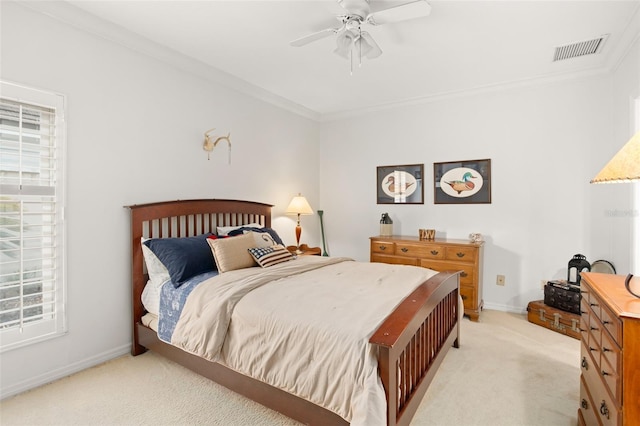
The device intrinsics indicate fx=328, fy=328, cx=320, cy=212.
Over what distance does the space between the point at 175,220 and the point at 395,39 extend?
2.65 metres

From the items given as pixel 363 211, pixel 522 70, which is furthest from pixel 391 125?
pixel 522 70

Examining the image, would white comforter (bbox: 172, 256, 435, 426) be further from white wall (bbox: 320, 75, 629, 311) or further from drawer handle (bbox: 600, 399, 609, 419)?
white wall (bbox: 320, 75, 629, 311)

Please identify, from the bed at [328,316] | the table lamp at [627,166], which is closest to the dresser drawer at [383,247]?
the bed at [328,316]

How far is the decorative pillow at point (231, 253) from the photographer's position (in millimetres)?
2789

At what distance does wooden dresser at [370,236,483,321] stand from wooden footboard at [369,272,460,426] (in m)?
0.97

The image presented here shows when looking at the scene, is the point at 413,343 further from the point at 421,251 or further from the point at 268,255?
the point at 421,251

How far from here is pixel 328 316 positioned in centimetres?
180

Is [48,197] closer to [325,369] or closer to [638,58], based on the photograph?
[325,369]

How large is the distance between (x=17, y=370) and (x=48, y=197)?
3.96ft

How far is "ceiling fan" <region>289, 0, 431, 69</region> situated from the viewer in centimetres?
213

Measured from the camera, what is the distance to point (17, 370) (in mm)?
2252

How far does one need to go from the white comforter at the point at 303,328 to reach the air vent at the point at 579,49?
8.31 feet

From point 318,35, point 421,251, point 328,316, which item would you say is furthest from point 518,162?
point 328,316

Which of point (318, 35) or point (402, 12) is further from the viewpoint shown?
point (318, 35)
